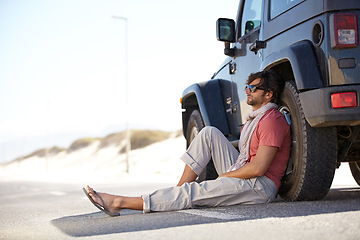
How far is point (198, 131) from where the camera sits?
755 cm

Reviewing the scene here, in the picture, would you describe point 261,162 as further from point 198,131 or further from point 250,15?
point 198,131

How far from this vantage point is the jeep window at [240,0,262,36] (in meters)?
6.31

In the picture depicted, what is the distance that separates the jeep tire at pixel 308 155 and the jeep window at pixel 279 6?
2.50 ft

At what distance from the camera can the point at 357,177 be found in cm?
772

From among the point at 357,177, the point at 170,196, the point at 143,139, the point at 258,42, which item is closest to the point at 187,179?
the point at 170,196

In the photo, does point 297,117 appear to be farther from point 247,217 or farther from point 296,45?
point 247,217

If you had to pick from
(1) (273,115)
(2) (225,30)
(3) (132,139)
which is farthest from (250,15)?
(3) (132,139)

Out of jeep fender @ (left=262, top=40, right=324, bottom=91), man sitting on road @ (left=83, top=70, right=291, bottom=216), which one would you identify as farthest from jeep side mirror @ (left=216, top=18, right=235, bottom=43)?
jeep fender @ (left=262, top=40, right=324, bottom=91)

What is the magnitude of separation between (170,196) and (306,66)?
5.42 feet

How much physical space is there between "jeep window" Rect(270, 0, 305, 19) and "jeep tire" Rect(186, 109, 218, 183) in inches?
88.0

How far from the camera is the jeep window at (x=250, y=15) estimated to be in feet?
20.7

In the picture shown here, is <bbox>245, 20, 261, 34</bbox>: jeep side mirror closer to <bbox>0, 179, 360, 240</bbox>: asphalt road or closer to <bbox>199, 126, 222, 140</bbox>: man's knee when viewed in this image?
<bbox>199, 126, 222, 140</bbox>: man's knee

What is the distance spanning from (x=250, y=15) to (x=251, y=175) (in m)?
2.44

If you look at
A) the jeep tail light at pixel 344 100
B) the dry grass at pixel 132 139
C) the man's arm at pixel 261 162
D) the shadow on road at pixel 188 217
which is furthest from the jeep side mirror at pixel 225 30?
the dry grass at pixel 132 139
